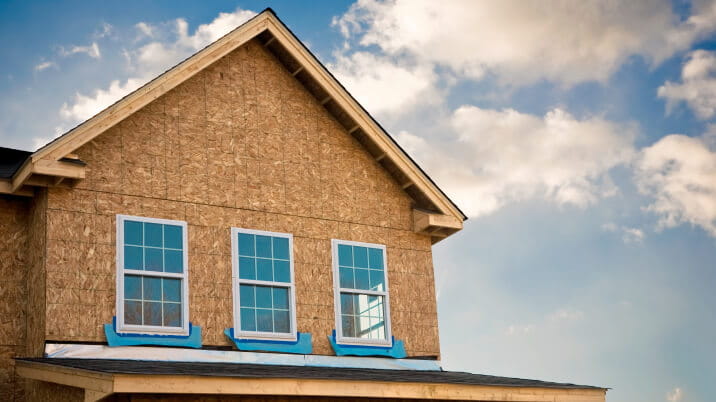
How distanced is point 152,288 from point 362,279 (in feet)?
13.9

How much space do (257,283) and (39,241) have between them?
374 centimetres

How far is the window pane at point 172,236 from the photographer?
1527cm

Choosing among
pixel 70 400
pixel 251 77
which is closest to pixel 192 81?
pixel 251 77

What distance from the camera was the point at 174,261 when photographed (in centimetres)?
1523

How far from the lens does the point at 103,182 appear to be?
1499cm

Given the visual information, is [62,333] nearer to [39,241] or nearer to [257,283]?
[39,241]

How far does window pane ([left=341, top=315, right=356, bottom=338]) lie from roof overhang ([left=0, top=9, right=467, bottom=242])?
103 inches

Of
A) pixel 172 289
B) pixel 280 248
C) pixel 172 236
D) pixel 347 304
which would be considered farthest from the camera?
pixel 347 304

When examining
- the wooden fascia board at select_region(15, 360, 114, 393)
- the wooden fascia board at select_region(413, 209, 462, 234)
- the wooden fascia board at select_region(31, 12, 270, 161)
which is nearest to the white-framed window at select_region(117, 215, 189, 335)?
the wooden fascia board at select_region(31, 12, 270, 161)

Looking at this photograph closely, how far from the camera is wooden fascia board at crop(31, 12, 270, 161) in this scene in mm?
14391

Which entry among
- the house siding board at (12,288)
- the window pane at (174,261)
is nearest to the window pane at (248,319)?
the window pane at (174,261)

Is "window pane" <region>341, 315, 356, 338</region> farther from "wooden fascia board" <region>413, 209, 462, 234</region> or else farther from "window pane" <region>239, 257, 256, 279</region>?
"wooden fascia board" <region>413, 209, 462, 234</region>

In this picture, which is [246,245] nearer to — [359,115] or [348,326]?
[348,326]

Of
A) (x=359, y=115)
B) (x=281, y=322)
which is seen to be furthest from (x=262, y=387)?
(x=359, y=115)
